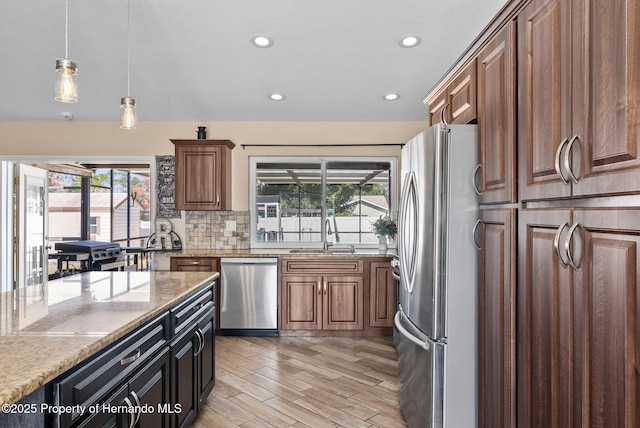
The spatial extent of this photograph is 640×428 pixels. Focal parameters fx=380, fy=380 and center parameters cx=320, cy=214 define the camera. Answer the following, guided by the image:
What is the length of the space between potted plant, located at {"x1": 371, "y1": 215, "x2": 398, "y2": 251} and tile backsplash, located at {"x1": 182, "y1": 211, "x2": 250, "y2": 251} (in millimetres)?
1613

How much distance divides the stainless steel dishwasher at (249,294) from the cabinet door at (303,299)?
118 mm

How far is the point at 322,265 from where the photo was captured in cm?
409

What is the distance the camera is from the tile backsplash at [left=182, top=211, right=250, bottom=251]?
473cm

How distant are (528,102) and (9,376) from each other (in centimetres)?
178

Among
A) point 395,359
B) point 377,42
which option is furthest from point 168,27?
point 395,359

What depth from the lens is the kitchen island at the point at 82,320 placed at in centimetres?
105

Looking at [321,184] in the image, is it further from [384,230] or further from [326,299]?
[326,299]

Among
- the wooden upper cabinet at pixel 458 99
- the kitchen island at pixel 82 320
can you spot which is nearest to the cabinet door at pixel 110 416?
the kitchen island at pixel 82 320

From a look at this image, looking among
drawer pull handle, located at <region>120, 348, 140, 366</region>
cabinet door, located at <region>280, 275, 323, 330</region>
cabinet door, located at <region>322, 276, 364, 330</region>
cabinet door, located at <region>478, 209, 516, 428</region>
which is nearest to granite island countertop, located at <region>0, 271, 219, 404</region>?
drawer pull handle, located at <region>120, 348, 140, 366</region>

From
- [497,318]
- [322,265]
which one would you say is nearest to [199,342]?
[497,318]

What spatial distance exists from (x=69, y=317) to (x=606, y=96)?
1957 millimetres

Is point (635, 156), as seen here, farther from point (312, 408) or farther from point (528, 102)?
point (312, 408)

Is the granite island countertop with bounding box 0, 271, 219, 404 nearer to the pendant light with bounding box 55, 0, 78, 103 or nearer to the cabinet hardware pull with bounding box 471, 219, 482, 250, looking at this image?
the pendant light with bounding box 55, 0, 78, 103

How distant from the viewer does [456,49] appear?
10.0ft
